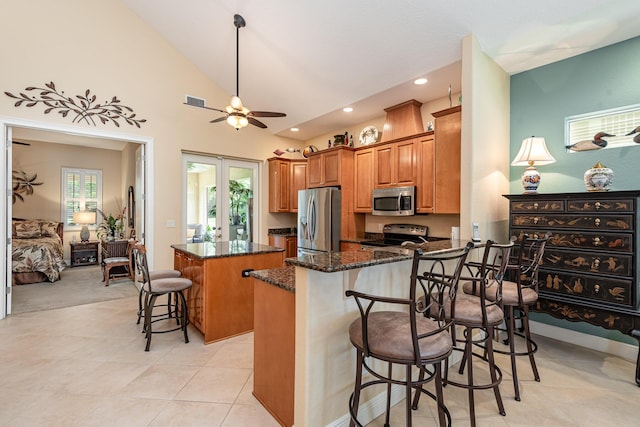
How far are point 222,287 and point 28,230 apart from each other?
236 inches

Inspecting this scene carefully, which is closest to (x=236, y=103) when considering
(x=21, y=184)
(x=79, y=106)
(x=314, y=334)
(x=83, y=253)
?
(x=79, y=106)

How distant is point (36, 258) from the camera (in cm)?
536

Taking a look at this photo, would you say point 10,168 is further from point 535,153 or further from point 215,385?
point 535,153

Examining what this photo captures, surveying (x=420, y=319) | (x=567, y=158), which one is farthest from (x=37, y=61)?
(x=567, y=158)

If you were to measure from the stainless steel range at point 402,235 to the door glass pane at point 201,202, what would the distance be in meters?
2.82

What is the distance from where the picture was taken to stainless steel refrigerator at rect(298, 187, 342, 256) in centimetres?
467

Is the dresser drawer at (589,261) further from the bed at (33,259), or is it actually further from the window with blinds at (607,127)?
the bed at (33,259)

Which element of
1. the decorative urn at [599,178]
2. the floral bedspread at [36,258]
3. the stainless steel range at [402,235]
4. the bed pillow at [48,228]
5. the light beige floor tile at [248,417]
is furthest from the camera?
the bed pillow at [48,228]

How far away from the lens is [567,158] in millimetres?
3109

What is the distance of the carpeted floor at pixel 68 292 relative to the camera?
4.21 metres

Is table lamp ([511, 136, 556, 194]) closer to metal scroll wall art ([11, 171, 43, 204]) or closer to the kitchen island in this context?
the kitchen island

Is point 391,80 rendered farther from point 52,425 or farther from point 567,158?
point 52,425

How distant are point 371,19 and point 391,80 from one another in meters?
0.84

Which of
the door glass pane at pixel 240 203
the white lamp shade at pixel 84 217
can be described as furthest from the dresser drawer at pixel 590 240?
the white lamp shade at pixel 84 217
